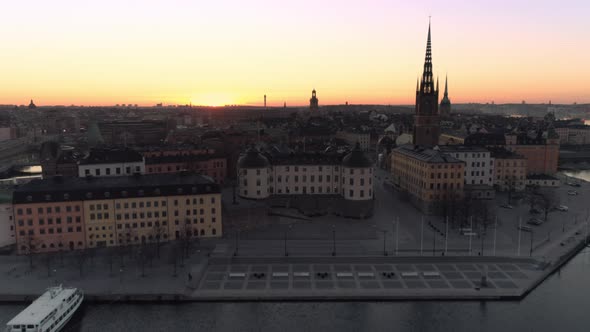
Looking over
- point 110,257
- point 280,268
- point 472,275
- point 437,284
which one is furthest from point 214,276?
point 472,275

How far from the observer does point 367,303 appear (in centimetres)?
4134

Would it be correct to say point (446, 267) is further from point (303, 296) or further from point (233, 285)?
point (233, 285)

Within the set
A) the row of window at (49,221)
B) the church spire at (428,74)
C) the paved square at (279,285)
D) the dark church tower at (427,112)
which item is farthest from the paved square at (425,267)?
the church spire at (428,74)

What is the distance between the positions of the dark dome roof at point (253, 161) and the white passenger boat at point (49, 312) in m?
30.2

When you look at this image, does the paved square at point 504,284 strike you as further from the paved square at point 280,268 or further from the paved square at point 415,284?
the paved square at point 280,268

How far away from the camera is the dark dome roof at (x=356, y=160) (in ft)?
216

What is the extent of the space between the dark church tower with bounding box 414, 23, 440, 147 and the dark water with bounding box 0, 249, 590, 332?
183 ft

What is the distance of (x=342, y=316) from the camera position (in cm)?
3922

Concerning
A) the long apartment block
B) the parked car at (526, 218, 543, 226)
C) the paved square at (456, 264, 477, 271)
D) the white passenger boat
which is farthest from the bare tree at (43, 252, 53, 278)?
the parked car at (526, 218, 543, 226)

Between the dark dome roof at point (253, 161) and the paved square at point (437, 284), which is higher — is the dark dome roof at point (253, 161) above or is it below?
above

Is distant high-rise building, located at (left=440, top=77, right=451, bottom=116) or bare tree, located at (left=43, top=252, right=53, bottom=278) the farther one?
distant high-rise building, located at (left=440, top=77, right=451, bottom=116)

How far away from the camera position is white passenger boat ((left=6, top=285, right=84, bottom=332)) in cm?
3538

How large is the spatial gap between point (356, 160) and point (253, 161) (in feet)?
48.3

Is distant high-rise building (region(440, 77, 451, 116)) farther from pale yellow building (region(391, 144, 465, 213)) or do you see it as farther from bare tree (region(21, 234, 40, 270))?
bare tree (region(21, 234, 40, 270))
